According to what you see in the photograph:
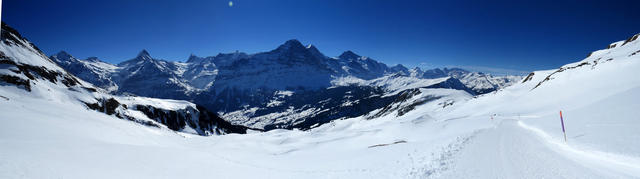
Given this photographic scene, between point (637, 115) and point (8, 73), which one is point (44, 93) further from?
point (637, 115)

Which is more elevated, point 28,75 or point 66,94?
point 28,75

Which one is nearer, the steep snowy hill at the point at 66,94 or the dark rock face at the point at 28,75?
the steep snowy hill at the point at 66,94

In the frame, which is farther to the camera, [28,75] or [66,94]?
[66,94]

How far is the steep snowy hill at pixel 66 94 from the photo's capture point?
63978mm

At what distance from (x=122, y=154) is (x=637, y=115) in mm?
30044

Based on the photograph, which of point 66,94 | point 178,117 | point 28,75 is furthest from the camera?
point 178,117

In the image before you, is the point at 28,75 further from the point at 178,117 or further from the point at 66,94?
the point at 178,117

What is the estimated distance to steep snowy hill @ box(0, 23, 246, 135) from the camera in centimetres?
6398

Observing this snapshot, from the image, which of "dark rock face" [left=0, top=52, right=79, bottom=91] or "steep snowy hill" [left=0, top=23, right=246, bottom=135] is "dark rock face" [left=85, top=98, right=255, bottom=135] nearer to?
"steep snowy hill" [left=0, top=23, right=246, bottom=135]

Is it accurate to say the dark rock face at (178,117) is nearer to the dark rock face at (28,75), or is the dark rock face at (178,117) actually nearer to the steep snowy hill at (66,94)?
the steep snowy hill at (66,94)

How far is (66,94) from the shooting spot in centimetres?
7850

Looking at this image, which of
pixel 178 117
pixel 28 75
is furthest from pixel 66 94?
pixel 178 117

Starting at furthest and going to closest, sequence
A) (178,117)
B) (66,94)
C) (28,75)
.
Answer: (178,117) → (66,94) → (28,75)

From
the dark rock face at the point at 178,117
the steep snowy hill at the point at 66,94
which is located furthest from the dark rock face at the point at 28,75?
the dark rock face at the point at 178,117
